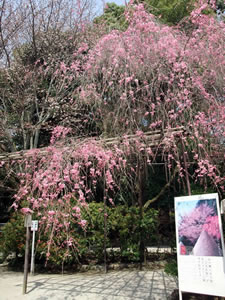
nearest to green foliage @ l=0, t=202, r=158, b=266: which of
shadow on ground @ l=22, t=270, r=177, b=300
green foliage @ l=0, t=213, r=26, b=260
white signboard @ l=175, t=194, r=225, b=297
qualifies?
green foliage @ l=0, t=213, r=26, b=260

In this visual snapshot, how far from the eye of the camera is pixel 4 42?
6273mm

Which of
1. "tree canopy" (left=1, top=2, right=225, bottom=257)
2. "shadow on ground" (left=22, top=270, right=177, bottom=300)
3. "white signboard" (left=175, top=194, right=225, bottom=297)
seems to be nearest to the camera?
"white signboard" (left=175, top=194, right=225, bottom=297)

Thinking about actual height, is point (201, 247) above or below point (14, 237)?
above

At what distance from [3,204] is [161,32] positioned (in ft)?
28.2

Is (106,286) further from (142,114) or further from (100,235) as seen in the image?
(142,114)

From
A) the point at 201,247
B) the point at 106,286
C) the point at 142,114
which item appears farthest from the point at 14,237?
the point at 201,247

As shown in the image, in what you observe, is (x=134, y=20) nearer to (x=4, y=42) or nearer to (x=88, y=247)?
(x=4, y=42)

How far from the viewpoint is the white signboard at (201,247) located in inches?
75.3

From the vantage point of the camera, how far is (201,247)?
2029mm

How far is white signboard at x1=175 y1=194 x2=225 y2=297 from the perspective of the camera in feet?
6.27

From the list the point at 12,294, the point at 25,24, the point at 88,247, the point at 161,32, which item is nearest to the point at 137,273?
the point at 88,247

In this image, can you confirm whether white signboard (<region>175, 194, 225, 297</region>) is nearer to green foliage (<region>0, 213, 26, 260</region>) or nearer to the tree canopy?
the tree canopy

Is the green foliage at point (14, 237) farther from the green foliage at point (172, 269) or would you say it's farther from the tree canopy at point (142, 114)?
the green foliage at point (172, 269)

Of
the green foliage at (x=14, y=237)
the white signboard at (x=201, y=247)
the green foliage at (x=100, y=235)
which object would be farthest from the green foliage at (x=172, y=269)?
the green foliage at (x=14, y=237)
